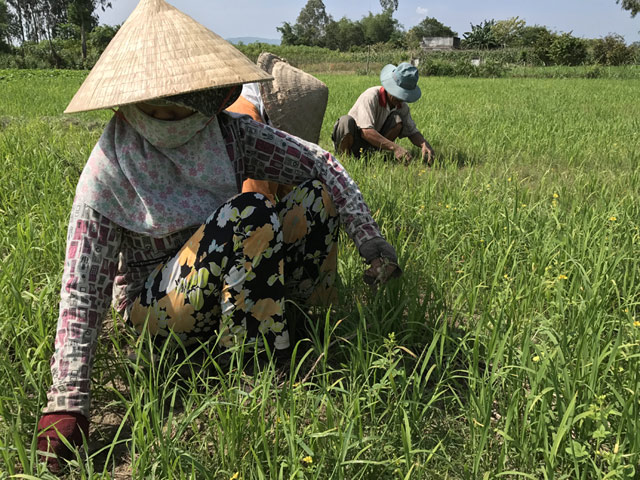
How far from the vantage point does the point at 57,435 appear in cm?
112

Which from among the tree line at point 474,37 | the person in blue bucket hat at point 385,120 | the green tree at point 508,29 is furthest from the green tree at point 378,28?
the person in blue bucket hat at point 385,120

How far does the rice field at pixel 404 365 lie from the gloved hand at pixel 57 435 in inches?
1.2

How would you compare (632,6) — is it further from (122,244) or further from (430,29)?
(430,29)

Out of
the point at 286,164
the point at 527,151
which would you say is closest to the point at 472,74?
the point at 527,151

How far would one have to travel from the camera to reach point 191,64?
1240 mm

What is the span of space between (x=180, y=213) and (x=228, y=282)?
23 cm

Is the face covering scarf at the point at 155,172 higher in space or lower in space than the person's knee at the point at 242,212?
higher

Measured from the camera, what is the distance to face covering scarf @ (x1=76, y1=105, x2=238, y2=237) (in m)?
1.31

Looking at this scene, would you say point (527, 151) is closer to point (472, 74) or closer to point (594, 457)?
point (594, 457)

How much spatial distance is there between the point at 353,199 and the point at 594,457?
884 mm

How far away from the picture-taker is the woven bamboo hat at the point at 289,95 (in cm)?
222

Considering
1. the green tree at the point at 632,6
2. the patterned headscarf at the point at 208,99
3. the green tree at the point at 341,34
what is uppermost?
the green tree at the point at 341,34

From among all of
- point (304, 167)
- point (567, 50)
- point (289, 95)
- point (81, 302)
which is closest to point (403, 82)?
point (289, 95)

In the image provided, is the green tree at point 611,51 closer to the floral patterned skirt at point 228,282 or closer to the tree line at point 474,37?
the tree line at point 474,37
